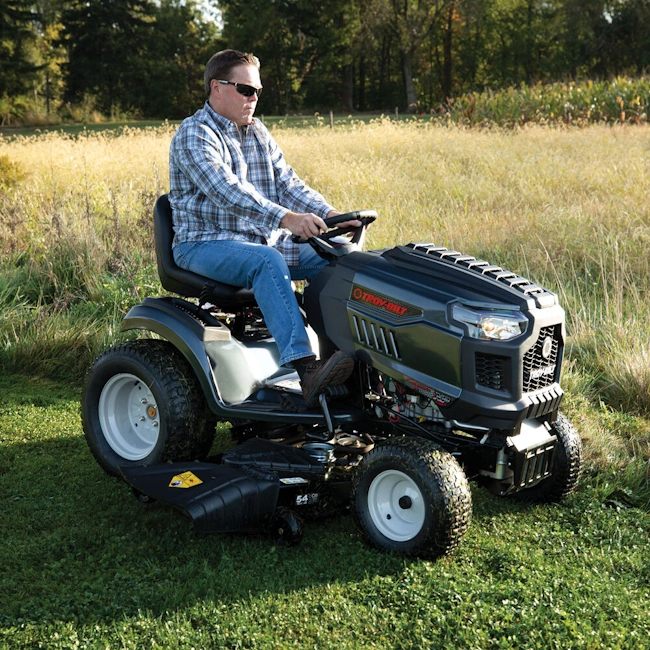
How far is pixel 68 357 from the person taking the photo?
5430 millimetres

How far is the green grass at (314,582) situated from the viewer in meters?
2.49

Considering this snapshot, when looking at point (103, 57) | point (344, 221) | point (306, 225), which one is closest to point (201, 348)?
point (306, 225)

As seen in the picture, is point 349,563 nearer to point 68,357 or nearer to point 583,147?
point 68,357

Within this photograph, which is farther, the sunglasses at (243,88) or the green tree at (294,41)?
the green tree at (294,41)

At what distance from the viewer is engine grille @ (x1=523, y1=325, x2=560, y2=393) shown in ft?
9.43

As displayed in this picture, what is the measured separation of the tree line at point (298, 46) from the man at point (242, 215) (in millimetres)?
32437

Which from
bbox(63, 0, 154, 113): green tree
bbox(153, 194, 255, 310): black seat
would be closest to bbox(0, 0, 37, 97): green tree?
bbox(63, 0, 154, 113): green tree

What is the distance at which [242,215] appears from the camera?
3.37 meters

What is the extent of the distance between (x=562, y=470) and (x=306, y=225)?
144cm

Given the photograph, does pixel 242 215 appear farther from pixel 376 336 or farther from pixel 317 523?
pixel 317 523

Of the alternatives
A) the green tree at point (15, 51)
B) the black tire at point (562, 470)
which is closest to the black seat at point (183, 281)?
the black tire at point (562, 470)

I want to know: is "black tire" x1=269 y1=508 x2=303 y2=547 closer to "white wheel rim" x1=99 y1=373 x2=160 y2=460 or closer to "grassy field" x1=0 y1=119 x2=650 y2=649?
"grassy field" x1=0 y1=119 x2=650 y2=649

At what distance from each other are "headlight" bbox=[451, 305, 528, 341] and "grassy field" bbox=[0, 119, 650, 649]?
2.73ft

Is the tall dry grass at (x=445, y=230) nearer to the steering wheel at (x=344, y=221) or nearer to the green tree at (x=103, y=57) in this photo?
the steering wheel at (x=344, y=221)
